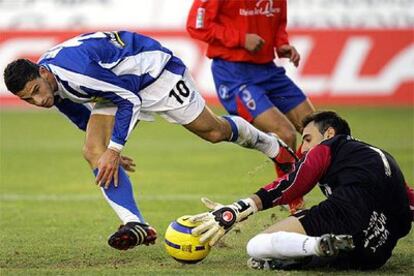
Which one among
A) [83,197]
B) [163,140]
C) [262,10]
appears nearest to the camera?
[262,10]

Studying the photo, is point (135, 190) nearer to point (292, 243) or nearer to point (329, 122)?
point (329, 122)

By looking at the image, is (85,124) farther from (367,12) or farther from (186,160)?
(367,12)

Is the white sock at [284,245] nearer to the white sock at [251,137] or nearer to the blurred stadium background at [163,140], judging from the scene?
the blurred stadium background at [163,140]

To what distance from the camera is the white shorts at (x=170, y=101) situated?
30.0ft

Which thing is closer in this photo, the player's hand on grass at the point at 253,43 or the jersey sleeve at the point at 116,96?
the jersey sleeve at the point at 116,96

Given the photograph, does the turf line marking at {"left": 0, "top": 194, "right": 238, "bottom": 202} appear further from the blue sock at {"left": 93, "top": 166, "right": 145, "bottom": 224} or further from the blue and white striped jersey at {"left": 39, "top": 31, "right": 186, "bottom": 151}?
the blue sock at {"left": 93, "top": 166, "right": 145, "bottom": 224}

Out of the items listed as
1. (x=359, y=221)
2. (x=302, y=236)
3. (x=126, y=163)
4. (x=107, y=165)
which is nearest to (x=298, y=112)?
(x=126, y=163)

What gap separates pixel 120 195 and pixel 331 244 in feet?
7.61

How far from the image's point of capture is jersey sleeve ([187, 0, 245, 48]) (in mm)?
10805

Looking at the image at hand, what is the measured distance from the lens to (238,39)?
424 inches

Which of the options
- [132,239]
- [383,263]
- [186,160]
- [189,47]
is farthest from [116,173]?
[189,47]

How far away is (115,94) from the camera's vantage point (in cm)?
849

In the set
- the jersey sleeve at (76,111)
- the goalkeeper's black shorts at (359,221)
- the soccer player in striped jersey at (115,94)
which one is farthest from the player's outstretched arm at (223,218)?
the jersey sleeve at (76,111)

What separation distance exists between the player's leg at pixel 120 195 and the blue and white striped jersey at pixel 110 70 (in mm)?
277
